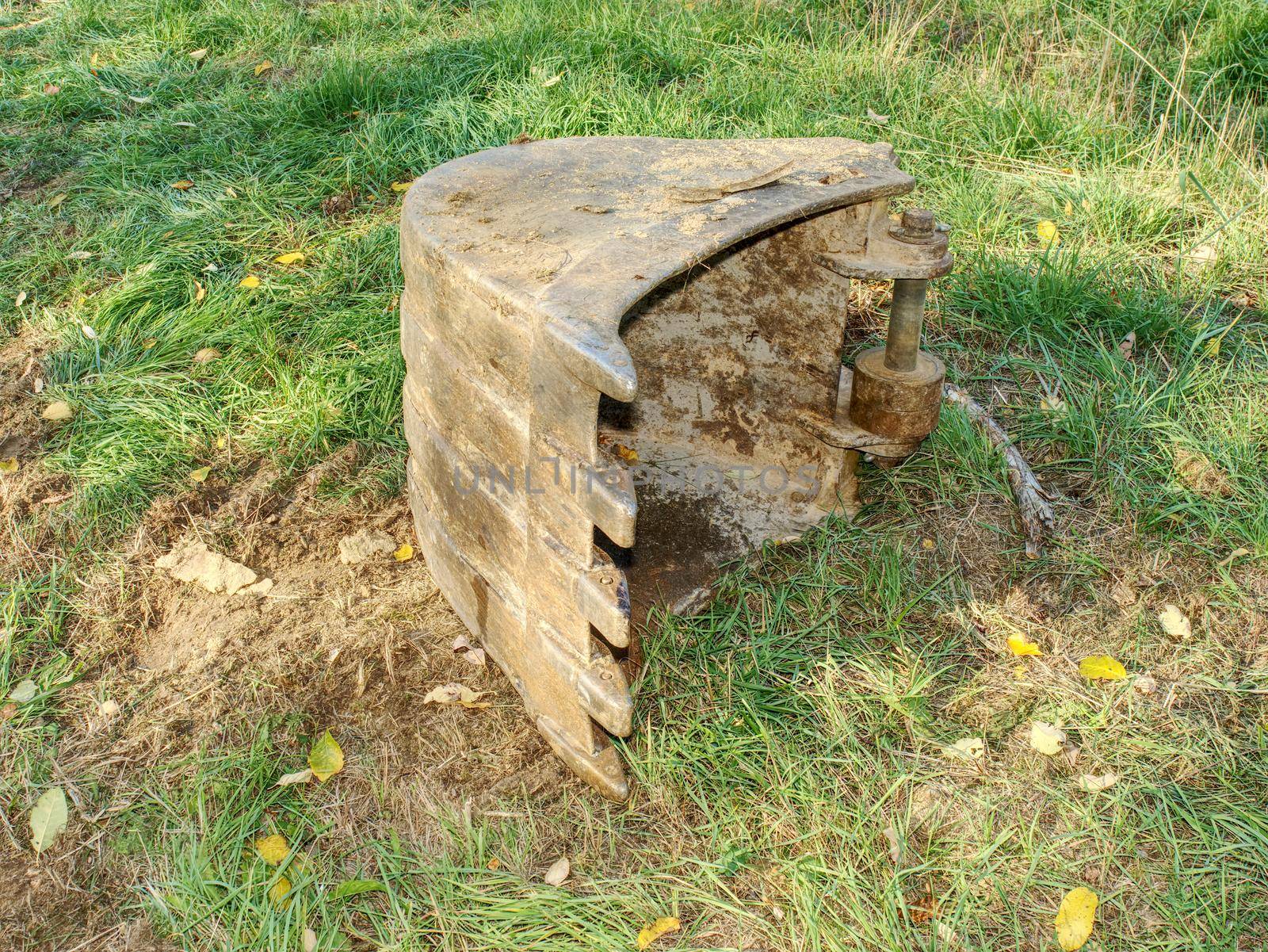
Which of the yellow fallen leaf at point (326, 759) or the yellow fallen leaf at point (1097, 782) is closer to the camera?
the yellow fallen leaf at point (1097, 782)

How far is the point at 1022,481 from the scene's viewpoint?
3.05 metres

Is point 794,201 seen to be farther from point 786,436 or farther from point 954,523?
point 954,523

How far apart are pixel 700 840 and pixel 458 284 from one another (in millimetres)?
1336

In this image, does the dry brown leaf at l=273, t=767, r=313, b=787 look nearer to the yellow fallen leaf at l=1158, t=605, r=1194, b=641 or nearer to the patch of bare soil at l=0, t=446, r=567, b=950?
the patch of bare soil at l=0, t=446, r=567, b=950

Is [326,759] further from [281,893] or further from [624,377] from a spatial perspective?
[624,377]

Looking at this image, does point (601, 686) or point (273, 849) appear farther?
point (273, 849)

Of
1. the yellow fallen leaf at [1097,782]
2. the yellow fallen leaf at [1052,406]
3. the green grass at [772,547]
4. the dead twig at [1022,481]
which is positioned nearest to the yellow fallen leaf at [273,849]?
the green grass at [772,547]

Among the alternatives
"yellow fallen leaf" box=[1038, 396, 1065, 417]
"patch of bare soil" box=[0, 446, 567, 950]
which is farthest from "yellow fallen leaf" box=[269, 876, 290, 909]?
"yellow fallen leaf" box=[1038, 396, 1065, 417]

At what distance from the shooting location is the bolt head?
266 centimetres

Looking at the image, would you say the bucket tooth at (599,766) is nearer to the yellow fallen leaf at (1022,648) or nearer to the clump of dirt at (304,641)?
the clump of dirt at (304,641)

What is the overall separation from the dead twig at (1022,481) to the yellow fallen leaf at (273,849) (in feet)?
6.77

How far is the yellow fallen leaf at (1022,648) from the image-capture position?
2.70m

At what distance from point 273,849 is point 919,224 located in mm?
2137

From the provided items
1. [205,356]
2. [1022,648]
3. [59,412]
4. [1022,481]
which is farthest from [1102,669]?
[59,412]
